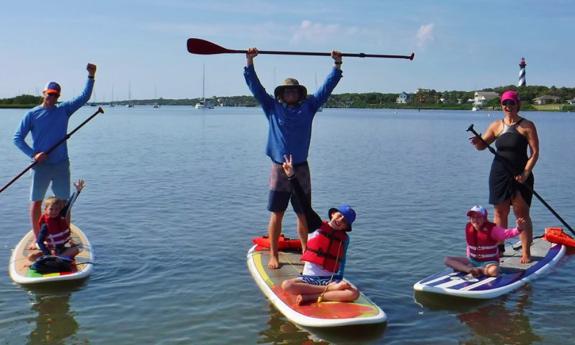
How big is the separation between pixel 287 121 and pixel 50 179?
3467 millimetres

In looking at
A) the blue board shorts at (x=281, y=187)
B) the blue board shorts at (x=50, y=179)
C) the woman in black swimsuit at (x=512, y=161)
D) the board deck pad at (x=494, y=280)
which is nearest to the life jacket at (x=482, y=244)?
the board deck pad at (x=494, y=280)

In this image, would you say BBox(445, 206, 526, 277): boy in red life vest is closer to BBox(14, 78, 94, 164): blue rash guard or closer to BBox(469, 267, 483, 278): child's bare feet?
BBox(469, 267, 483, 278): child's bare feet

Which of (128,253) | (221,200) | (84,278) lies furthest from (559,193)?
(84,278)

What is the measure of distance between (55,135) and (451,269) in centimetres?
550

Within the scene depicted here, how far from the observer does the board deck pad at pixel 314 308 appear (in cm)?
578

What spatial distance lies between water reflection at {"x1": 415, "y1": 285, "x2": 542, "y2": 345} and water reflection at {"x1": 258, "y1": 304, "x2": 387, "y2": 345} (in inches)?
36.7

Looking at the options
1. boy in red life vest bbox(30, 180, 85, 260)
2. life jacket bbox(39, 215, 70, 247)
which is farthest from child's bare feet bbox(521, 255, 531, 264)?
life jacket bbox(39, 215, 70, 247)

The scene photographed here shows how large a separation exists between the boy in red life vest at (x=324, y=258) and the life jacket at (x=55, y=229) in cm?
321

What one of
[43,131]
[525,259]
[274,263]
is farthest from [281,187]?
[525,259]

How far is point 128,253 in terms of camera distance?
920 centimetres

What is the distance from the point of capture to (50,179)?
8203 millimetres

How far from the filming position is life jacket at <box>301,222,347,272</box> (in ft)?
21.1

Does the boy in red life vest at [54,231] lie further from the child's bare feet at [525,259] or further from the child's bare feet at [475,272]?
the child's bare feet at [525,259]

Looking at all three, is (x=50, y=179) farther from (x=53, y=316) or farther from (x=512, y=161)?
(x=512, y=161)
